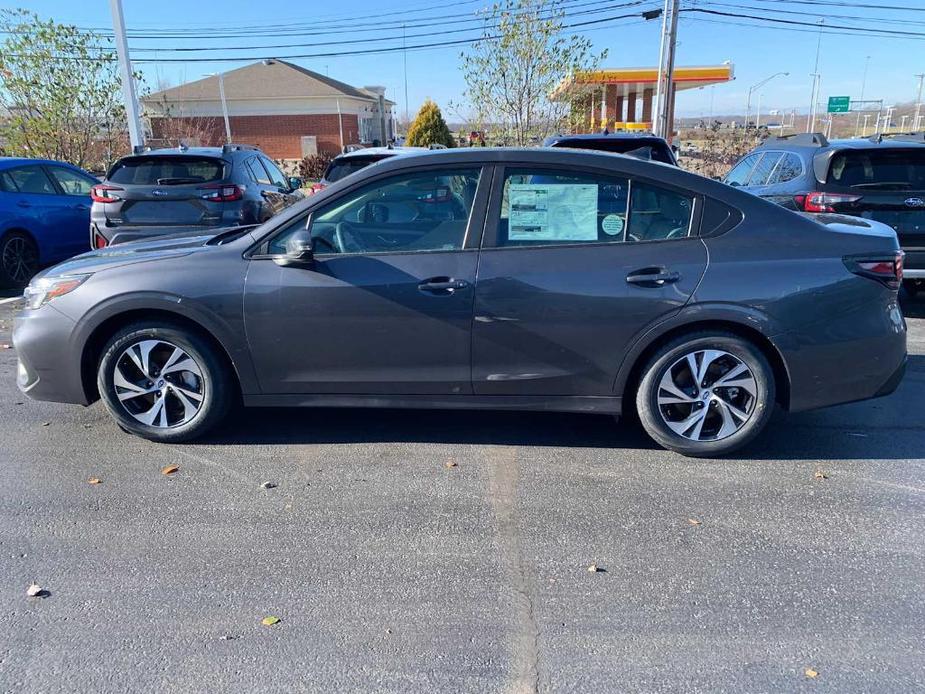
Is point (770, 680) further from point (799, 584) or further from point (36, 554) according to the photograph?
point (36, 554)

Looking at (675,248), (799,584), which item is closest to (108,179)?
(675,248)

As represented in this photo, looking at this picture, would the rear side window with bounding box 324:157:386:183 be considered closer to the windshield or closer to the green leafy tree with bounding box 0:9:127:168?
the windshield

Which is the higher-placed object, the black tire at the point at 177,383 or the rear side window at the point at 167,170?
the rear side window at the point at 167,170

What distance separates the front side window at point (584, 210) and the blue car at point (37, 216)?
24.3 ft

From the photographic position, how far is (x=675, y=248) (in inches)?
148

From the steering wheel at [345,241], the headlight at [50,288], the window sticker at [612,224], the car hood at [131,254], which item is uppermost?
the window sticker at [612,224]

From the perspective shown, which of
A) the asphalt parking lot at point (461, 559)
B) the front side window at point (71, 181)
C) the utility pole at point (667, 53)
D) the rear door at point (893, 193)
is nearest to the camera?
the asphalt parking lot at point (461, 559)

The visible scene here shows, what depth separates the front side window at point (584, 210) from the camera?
383cm

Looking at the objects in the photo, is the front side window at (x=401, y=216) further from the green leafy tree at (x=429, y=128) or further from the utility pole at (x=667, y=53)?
the green leafy tree at (x=429, y=128)

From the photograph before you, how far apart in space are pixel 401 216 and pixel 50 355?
7.17ft

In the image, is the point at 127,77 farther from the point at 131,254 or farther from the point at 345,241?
the point at 345,241

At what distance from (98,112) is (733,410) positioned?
16.1m

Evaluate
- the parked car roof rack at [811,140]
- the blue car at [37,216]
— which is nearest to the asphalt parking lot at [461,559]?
the parked car roof rack at [811,140]

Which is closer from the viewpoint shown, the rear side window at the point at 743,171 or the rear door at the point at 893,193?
the rear door at the point at 893,193
